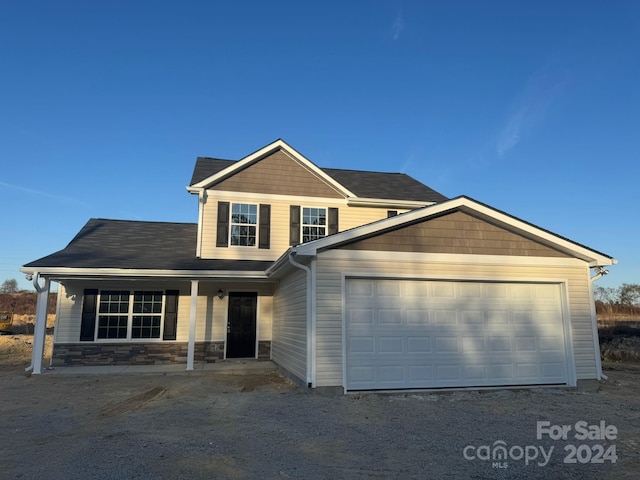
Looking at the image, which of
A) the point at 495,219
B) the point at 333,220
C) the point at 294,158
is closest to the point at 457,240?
the point at 495,219

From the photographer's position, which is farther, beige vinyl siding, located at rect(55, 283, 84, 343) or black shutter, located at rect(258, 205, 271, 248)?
black shutter, located at rect(258, 205, 271, 248)

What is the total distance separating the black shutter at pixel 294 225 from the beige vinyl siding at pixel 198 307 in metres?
1.61

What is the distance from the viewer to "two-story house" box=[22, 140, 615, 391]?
827cm

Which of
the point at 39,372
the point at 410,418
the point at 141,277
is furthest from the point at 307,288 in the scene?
the point at 39,372

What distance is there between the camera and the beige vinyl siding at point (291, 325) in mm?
8695

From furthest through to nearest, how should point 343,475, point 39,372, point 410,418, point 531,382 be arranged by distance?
1. point 39,372
2. point 531,382
3. point 410,418
4. point 343,475

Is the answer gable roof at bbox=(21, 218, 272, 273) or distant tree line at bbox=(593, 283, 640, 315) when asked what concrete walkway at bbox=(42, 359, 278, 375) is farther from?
distant tree line at bbox=(593, 283, 640, 315)

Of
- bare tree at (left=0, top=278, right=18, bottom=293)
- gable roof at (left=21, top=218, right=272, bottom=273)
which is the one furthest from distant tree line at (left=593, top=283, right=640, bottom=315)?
bare tree at (left=0, top=278, right=18, bottom=293)

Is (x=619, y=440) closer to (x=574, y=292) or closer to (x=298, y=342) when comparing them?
(x=574, y=292)

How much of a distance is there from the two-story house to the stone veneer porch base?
0.09 ft

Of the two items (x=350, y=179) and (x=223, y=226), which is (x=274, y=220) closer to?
(x=223, y=226)

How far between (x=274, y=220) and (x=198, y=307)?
338cm

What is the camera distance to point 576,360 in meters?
9.02

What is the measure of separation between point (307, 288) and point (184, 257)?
5.37m
